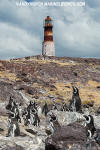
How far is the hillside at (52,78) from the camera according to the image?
55.0 m

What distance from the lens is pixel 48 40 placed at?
3927 inches

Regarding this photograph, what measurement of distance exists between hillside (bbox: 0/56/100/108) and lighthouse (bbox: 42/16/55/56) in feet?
18.3

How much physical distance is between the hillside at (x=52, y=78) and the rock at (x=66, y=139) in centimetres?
3314

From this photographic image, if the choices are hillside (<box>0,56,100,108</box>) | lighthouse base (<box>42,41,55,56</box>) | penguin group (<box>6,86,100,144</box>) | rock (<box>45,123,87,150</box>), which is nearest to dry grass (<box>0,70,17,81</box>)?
hillside (<box>0,56,100,108</box>)

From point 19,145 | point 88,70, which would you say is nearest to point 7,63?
point 88,70

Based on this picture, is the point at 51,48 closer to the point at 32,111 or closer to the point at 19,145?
the point at 32,111

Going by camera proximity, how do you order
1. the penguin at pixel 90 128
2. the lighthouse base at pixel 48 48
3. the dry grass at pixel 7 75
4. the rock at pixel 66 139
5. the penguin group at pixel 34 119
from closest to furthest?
the rock at pixel 66 139 → the penguin at pixel 90 128 → the penguin group at pixel 34 119 → the dry grass at pixel 7 75 → the lighthouse base at pixel 48 48

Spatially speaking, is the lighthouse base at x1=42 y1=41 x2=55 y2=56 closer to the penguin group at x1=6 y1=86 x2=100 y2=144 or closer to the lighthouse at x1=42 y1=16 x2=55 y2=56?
the lighthouse at x1=42 y1=16 x2=55 y2=56

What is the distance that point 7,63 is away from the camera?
7750 centimetres

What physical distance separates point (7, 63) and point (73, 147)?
6440 centimetres

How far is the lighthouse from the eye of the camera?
98625mm

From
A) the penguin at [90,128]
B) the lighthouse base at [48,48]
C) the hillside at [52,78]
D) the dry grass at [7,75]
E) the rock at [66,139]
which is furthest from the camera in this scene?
the lighthouse base at [48,48]

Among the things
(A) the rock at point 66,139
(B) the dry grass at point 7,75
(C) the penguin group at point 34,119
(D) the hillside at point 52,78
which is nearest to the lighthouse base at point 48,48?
(D) the hillside at point 52,78

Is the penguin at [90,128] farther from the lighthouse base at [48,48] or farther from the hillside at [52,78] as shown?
the lighthouse base at [48,48]
